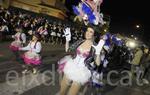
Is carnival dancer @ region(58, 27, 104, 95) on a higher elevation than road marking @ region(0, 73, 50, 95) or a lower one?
higher

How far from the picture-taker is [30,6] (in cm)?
5109

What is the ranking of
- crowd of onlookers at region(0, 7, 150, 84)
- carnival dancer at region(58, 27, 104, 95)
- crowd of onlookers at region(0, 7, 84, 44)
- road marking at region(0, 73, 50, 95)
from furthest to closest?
crowd of onlookers at region(0, 7, 84, 44)
crowd of onlookers at region(0, 7, 150, 84)
road marking at region(0, 73, 50, 95)
carnival dancer at region(58, 27, 104, 95)

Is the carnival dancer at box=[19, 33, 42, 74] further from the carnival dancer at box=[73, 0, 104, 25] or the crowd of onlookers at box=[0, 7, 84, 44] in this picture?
the crowd of onlookers at box=[0, 7, 84, 44]

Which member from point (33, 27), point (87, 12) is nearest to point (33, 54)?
point (87, 12)

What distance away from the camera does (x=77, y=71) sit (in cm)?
702

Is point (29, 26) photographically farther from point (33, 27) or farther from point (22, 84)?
point (22, 84)

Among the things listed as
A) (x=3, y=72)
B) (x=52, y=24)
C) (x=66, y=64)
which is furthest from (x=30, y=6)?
(x=66, y=64)

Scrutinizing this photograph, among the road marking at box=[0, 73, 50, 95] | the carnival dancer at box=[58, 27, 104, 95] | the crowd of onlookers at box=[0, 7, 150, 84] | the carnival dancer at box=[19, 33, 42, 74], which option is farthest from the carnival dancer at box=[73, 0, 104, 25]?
the crowd of onlookers at box=[0, 7, 150, 84]

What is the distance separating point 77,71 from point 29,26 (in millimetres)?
20906

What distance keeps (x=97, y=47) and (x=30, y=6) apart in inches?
1780

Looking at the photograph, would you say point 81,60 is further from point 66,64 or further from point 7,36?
point 7,36

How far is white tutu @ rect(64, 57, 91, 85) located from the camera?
271 inches

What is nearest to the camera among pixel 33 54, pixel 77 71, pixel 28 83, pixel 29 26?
pixel 77 71

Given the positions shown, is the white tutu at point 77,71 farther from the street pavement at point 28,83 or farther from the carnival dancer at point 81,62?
the street pavement at point 28,83
